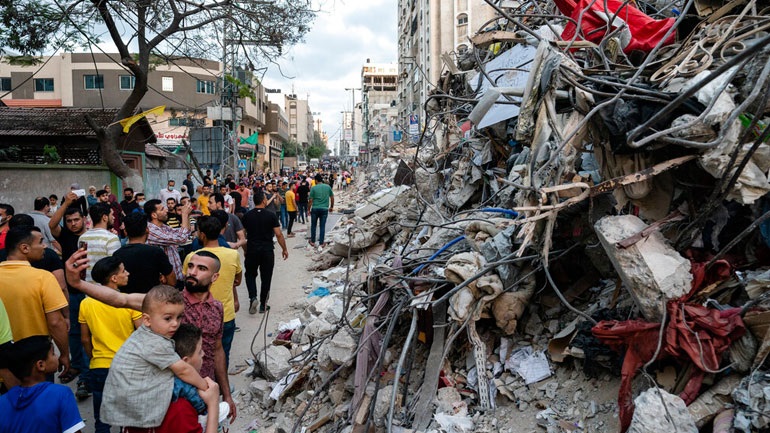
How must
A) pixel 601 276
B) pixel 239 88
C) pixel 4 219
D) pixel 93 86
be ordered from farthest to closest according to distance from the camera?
pixel 93 86
pixel 239 88
pixel 4 219
pixel 601 276

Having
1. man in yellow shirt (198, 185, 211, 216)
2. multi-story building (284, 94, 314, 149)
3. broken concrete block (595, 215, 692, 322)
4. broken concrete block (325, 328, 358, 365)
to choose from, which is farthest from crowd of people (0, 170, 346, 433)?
multi-story building (284, 94, 314, 149)

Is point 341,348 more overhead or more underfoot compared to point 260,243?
more underfoot

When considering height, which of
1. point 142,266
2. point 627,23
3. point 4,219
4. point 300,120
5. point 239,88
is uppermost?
point 300,120

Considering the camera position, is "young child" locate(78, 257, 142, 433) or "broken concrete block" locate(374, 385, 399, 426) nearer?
"young child" locate(78, 257, 142, 433)

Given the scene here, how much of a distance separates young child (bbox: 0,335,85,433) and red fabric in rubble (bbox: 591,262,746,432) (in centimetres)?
277

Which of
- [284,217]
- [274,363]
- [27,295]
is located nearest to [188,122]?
[284,217]

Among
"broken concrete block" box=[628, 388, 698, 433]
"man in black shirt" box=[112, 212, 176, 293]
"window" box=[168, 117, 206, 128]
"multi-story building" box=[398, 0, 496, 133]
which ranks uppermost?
"multi-story building" box=[398, 0, 496, 133]

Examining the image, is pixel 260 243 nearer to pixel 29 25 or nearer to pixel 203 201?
pixel 203 201

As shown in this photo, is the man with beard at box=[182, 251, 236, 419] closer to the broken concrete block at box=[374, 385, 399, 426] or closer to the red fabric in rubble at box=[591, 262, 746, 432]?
the broken concrete block at box=[374, 385, 399, 426]

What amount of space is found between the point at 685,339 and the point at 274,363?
3606 millimetres

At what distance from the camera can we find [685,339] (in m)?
2.49

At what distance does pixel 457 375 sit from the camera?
3600 millimetres

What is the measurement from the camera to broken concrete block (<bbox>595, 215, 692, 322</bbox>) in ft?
8.43

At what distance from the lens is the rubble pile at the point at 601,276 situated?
251cm
